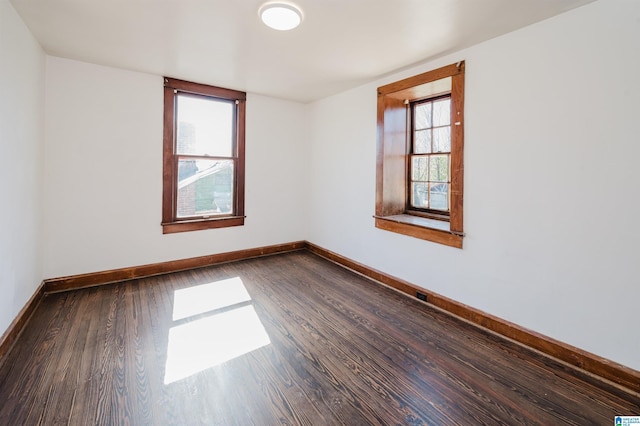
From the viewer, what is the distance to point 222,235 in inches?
171

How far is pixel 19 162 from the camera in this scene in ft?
7.93

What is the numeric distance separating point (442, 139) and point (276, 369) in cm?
282

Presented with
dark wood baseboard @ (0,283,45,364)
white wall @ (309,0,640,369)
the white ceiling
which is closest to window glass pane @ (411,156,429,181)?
white wall @ (309,0,640,369)

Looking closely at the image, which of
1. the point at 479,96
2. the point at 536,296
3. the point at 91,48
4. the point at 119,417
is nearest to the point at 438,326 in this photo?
the point at 536,296

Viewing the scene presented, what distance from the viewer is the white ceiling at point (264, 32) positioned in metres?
2.08

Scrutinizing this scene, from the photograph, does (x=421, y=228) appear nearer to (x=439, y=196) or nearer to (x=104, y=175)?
(x=439, y=196)

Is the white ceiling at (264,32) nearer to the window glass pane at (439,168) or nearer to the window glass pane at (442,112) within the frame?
the window glass pane at (442,112)

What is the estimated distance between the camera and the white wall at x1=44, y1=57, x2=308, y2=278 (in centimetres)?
317

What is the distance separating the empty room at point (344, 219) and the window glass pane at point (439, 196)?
1.1 inches

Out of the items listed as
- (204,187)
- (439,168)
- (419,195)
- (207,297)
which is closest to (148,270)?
(207,297)

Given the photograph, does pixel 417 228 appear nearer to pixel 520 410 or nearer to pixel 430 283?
pixel 430 283

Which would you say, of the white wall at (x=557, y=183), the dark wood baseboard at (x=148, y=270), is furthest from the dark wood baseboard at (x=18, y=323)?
the white wall at (x=557, y=183)

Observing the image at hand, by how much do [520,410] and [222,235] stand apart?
3.79m

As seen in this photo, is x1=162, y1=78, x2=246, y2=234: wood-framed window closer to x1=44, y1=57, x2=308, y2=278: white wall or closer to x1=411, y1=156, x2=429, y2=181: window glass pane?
x1=44, y1=57, x2=308, y2=278: white wall
